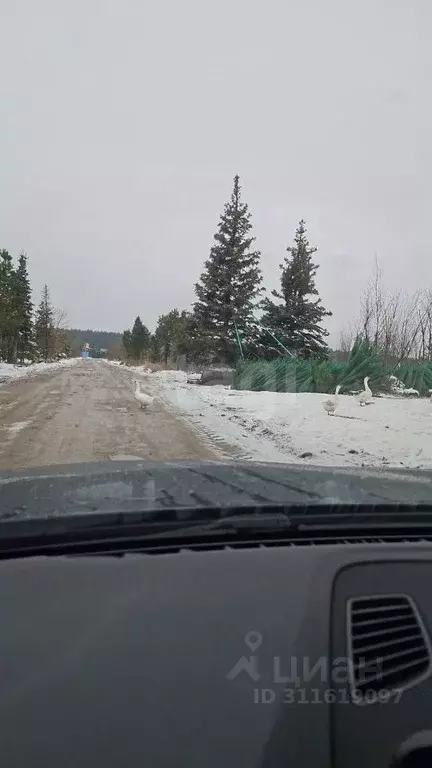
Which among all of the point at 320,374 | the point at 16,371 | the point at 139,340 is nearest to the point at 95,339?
the point at 139,340

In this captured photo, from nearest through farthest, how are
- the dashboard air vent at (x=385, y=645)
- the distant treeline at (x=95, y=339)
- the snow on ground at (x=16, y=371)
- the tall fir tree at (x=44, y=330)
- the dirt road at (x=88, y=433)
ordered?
the dashboard air vent at (x=385, y=645) < the dirt road at (x=88, y=433) < the snow on ground at (x=16, y=371) < the tall fir tree at (x=44, y=330) < the distant treeline at (x=95, y=339)

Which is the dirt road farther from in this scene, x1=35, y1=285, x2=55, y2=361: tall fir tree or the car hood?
x1=35, y1=285, x2=55, y2=361: tall fir tree

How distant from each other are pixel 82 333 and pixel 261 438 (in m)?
153

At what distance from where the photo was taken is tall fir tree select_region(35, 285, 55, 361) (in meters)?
72.0

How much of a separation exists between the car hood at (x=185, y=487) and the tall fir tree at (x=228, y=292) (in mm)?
29793

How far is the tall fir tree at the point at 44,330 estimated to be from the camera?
72.0m

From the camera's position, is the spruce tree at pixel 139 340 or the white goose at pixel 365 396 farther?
the spruce tree at pixel 139 340

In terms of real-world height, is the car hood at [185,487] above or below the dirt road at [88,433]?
Answer: above

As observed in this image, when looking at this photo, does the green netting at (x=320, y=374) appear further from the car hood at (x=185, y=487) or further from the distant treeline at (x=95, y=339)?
the distant treeline at (x=95, y=339)

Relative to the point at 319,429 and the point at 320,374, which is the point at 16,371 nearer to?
the point at 320,374

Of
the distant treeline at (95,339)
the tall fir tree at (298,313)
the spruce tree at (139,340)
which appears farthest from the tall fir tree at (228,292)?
the distant treeline at (95,339)

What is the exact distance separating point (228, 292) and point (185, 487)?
31.8 metres

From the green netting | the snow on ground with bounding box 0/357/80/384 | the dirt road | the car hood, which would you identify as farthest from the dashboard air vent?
the snow on ground with bounding box 0/357/80/384

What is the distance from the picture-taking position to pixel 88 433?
9.68m
